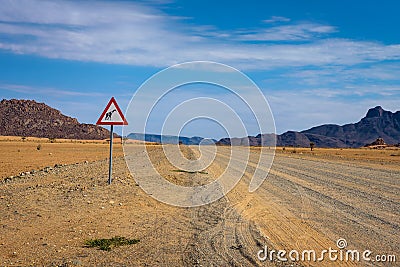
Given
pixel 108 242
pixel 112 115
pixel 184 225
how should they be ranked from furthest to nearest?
pixel 112 115, pixel 184 225, pixel 108 242

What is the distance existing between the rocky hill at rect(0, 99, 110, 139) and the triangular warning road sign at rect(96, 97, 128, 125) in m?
→ 152

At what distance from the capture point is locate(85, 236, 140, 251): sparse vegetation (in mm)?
7469

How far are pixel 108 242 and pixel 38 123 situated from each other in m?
168

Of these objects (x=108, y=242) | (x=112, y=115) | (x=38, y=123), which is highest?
(x=38, y=123)

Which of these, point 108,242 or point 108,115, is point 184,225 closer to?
point 108,242

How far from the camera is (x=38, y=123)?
544 ft

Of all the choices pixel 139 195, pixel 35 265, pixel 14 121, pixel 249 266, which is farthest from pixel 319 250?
pixel 14 121

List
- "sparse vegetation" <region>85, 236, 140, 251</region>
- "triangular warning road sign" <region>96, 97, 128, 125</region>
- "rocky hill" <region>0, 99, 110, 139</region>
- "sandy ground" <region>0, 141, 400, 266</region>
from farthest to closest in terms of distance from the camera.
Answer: "rocky hill" <region>0, 99, 110, 139</region>
"triangular warning road sign" <region>96, 97, 128, 125</region>
"sparse vegetation" <region>85, 236, 140, 251</region>
"sandy ground" <region>0, 141, 400, 266</region>

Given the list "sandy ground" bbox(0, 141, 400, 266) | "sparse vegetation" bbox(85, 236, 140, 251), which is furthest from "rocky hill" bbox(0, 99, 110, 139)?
"sparse vegetation" bbox(85, 236, 140, 251)

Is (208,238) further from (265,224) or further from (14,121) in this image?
(14,121)

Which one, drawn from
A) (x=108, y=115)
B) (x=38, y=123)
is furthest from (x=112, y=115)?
(x=38, y=123)

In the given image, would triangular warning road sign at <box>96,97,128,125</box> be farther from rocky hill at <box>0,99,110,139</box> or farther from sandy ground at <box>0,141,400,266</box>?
rocky hill at <box>0,99,110,139</box>

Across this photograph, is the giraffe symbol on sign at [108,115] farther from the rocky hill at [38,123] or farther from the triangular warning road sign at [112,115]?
the rocky hill at [38,123]

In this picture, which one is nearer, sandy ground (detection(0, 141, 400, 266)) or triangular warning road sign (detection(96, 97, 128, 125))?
sandy ground (detection(0, 141, 400, 266))
